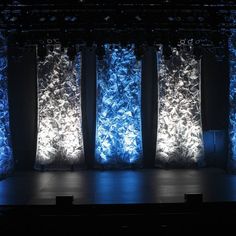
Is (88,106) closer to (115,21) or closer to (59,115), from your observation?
(59,115)

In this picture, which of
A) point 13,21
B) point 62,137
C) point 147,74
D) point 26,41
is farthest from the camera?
point 147,74

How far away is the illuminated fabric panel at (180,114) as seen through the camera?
810cm

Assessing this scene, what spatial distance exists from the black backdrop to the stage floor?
1.97 ft

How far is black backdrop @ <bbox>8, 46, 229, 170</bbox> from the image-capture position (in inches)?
332

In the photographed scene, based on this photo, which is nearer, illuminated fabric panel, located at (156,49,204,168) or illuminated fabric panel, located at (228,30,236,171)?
illuminated fabric panel, located at (228,30,236,171)

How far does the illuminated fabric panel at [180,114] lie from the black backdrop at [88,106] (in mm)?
367

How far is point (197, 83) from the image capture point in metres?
8.16

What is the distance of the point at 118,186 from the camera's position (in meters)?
6.28

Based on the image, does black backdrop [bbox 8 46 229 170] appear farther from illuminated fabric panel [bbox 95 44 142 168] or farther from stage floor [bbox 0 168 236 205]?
stage floor [bbox 0 168 236 205]

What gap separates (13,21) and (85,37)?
1015 mm

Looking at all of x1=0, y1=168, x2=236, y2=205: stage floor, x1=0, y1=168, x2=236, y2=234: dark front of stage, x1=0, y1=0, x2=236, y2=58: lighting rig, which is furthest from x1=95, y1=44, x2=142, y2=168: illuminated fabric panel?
x1=0, y1=0, x2=236, y2=58: lighting rig

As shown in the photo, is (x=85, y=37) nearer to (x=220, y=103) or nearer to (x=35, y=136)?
(x=35, y=136)

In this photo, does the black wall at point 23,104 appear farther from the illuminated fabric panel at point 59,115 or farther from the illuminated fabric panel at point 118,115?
the illuminated fabric panel at point 118,115

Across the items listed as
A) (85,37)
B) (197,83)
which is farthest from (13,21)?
(197,83)
